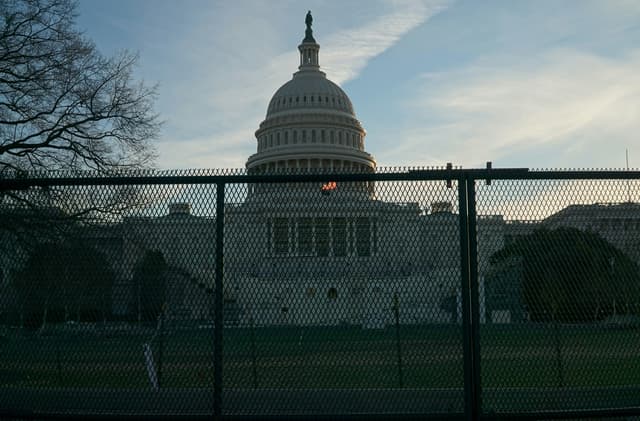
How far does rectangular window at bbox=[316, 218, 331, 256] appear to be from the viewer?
236 inches

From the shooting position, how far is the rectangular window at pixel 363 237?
6070 millimetres

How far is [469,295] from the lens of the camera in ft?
18.2

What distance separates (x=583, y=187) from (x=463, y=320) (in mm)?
1692

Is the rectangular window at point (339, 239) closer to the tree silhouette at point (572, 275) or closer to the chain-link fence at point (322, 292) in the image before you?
the chain-link fence at point (322, 292)

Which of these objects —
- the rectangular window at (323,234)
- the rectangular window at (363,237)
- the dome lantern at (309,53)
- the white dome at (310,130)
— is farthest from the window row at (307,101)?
the rectangular window at (323,234)

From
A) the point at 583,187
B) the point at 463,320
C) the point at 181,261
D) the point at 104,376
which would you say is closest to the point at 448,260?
the point at 463,320

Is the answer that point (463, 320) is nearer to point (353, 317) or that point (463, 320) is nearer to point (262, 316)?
point (353, 317)

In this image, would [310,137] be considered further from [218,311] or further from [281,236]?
[218,311]

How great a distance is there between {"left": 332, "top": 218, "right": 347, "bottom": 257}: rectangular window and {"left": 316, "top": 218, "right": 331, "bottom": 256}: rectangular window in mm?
65

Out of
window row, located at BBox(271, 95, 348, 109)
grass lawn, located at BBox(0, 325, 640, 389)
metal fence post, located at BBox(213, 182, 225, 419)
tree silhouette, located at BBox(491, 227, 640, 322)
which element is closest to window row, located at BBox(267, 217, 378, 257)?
metal fence post, located at BBox(213, 182, 225, 419)

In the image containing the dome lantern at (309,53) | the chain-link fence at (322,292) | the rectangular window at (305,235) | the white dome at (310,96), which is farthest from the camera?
the dome lantern at (309,53)

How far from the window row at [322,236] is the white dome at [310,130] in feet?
257

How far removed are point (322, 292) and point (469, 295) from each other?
1.28 meters

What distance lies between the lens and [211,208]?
5.76 metres
